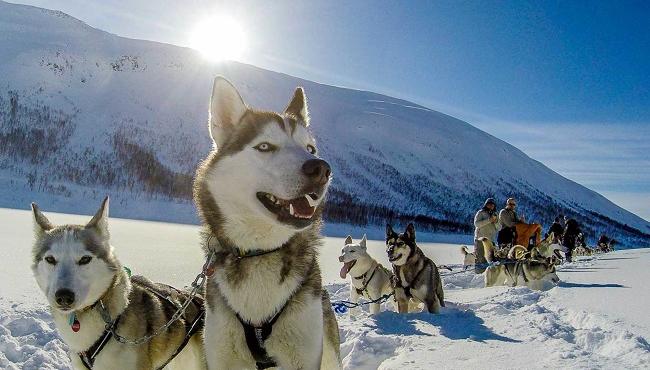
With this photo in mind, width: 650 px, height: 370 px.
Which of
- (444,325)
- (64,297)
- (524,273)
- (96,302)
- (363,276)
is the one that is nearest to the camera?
(64,297)

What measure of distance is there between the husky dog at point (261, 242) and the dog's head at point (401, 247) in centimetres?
486

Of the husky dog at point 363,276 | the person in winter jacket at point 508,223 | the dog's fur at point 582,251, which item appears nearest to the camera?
the husky dog at point 363,276

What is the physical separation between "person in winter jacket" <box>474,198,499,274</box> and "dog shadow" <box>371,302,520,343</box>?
604cm

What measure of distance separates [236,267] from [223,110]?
3.03 feet

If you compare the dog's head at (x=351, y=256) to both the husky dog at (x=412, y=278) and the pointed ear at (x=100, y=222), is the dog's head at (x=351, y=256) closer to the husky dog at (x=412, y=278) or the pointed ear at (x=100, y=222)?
the husky dog at (x=412, y=278)

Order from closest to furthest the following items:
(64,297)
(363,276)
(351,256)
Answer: (64,297), (363,276), (351,256)

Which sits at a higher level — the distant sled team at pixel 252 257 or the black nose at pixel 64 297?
the distant sled team at pixel 252 257

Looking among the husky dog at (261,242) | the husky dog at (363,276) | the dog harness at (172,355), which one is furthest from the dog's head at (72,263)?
the husky dog at (363,276)

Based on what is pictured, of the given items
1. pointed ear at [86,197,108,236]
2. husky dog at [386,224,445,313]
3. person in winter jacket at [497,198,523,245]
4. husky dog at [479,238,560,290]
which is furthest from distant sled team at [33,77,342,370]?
person in winter jacket at [497,198,523,245]

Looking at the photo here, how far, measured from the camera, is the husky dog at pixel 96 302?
3.42m

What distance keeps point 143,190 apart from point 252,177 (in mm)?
46705

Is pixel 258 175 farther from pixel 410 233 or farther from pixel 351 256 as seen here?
pixel 351 256

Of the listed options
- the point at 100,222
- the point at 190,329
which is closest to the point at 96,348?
the point at 190,329

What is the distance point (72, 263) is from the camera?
11.4ft
